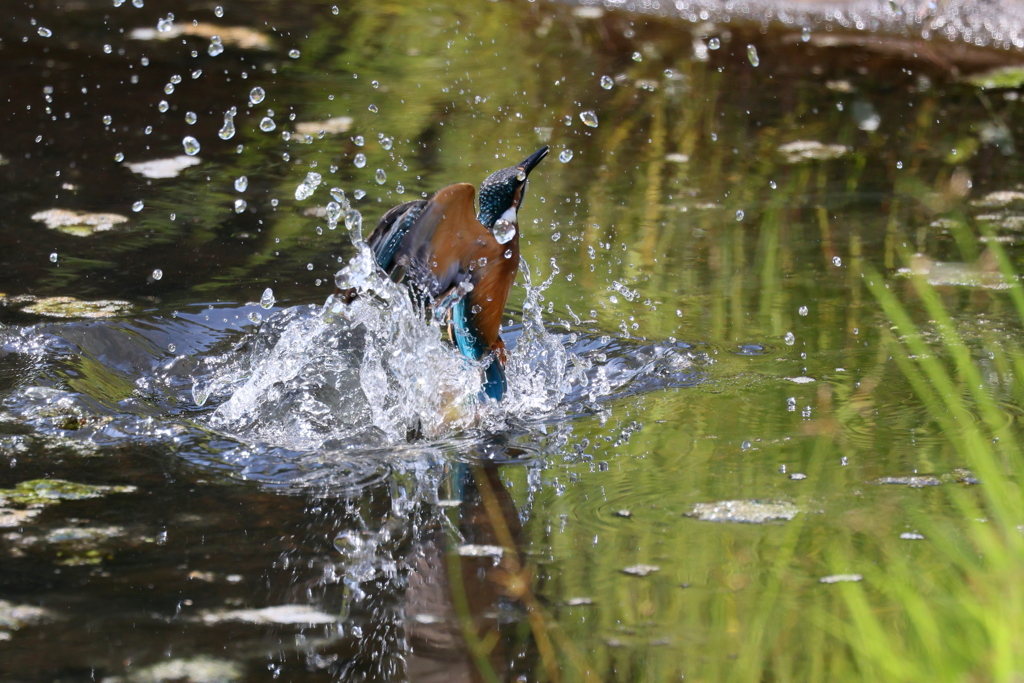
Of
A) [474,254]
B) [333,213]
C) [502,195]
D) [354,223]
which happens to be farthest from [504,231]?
[333,213]

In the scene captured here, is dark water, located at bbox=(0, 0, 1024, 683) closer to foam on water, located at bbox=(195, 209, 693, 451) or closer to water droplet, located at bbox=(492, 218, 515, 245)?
foam on water, located at bbox=(195, 209, 693, 451)

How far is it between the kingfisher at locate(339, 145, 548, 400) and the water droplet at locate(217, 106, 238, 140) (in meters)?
2.45

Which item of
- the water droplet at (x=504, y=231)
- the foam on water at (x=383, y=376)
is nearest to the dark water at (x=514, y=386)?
the foam on water at (x=383, y=376)

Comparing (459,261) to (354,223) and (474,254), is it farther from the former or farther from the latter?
(354,223)

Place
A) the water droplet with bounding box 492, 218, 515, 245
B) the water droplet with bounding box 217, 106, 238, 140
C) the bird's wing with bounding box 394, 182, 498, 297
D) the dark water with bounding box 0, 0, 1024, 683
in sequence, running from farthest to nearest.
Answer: the water droplet with bounding box 217, 106, 238, 140, the water droplet with bounding box 492, 218, 515, 245, the bird's wing with bounding box 394, 182, 498, 297, the dark water with bounding box 0, 0, 1024, 683

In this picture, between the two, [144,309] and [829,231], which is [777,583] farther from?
[829,231]

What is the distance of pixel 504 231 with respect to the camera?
3025mm

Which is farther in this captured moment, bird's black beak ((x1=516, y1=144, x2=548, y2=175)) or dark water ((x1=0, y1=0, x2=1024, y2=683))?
bird's black beak ((x1=516, y1=144, x2=548, y2=175))

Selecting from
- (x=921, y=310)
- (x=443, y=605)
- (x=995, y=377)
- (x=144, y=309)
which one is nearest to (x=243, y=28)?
(x=144, y=309)

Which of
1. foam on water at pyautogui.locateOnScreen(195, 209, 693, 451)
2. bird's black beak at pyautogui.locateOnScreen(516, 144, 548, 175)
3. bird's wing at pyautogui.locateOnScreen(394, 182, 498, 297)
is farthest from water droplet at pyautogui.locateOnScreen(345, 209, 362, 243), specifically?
bird's black beak at pyautogui.locateOnScreen(516, 144, 548, 175)

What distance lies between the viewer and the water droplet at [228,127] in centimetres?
525

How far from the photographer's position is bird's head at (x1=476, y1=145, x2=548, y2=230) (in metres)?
3.20

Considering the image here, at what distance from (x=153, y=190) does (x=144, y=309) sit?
121 cm

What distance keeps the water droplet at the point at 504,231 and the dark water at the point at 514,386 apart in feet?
1.13
